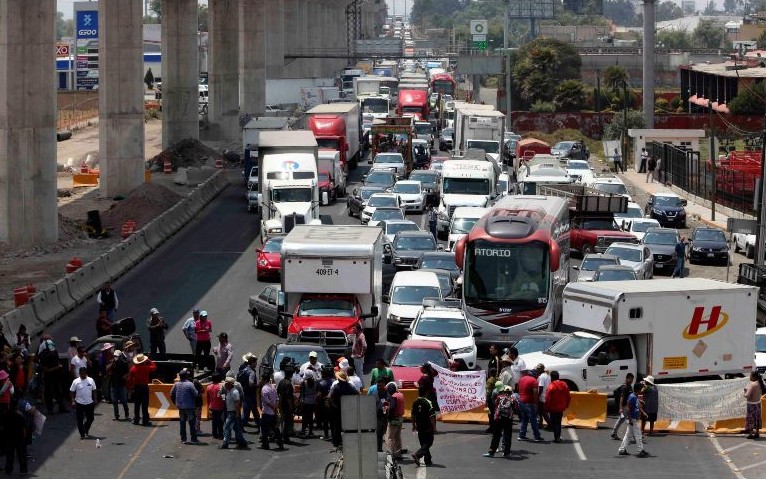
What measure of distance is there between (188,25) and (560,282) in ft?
174

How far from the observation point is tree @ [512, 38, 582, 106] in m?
157

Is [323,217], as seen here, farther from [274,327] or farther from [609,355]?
[609,355]

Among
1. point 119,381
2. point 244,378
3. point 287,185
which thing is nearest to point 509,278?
point 244,378

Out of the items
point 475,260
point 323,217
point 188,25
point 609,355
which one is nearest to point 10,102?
point 323,217

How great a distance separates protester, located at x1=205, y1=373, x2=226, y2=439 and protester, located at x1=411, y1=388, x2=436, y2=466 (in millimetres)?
3701

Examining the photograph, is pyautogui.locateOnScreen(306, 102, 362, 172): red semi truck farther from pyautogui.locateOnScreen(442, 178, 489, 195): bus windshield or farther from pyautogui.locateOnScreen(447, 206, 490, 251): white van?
pyautogui.locateOnScreen(447, 206, 490, 251): white van

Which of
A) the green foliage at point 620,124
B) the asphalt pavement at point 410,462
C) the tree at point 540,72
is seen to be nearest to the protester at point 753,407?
the asphalt pavement at point 410,462

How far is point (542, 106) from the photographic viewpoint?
15375 cm

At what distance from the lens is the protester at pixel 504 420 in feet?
87.5

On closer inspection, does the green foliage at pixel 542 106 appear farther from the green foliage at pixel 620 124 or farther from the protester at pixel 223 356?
the protester at pixel 223 356

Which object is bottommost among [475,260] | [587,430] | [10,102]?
[587,430]

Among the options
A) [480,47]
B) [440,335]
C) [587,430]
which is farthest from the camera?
[480,47]

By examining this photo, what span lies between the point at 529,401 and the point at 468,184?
31995mm

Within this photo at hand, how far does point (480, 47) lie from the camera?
542 feet
